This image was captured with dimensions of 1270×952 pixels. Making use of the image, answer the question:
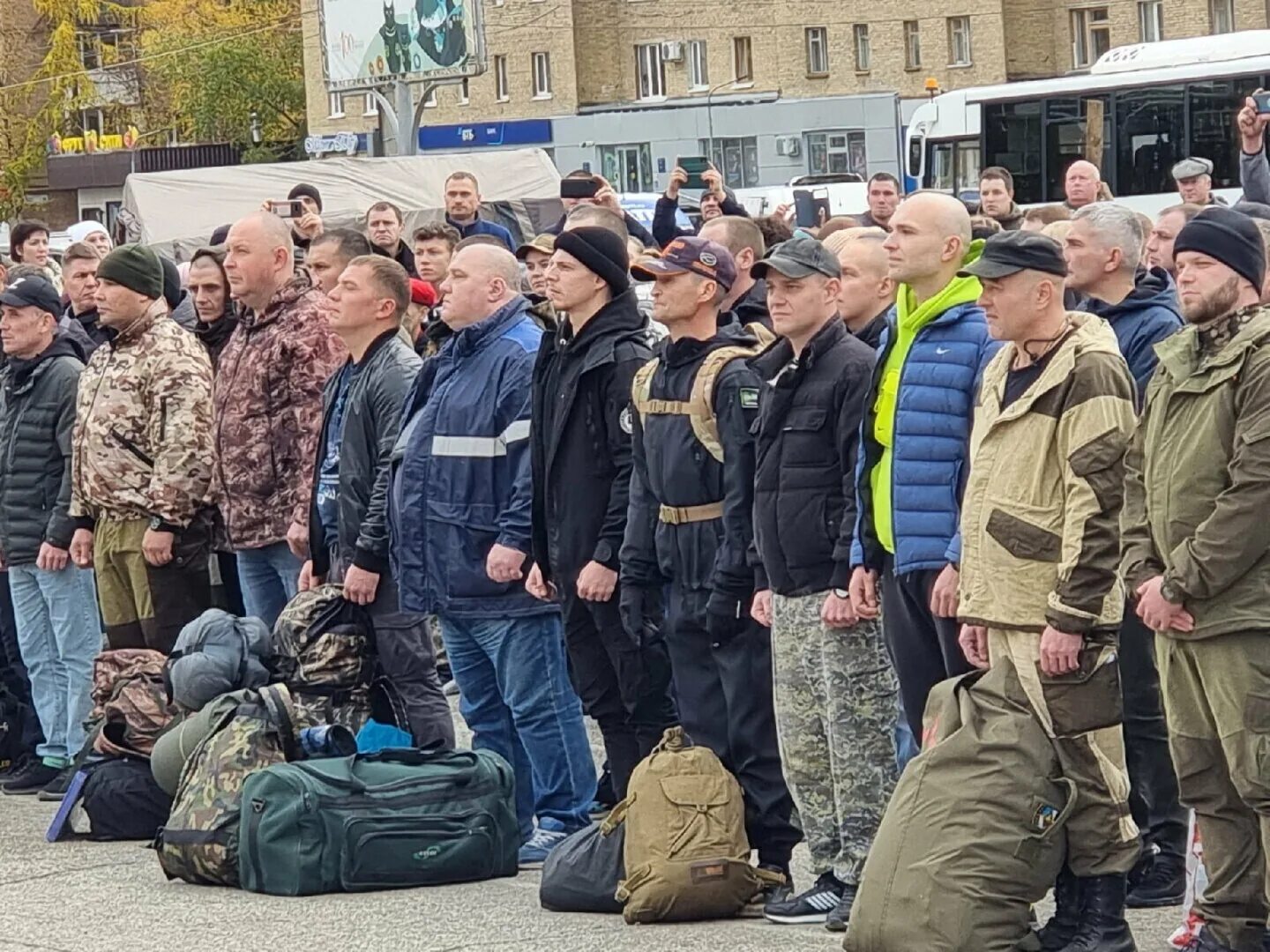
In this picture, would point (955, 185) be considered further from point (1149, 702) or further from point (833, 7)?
point (833, 7)

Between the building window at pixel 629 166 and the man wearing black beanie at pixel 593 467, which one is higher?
the building window at pixel 629 166

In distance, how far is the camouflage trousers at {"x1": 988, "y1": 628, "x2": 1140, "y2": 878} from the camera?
6464 mm

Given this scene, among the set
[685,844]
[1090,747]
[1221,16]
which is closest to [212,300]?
[685,844]

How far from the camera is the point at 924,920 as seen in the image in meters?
6.29

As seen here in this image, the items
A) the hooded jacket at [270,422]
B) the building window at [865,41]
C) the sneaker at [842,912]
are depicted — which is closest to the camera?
the sneaker at [842,912]

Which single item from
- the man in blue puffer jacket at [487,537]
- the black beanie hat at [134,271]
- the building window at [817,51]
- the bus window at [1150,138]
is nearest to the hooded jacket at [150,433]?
the black beanie hat at [134,271]

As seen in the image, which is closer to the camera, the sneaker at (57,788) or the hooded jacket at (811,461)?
the hooded jacket at (811,461)

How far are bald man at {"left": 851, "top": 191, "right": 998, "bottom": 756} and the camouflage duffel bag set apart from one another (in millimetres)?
2478

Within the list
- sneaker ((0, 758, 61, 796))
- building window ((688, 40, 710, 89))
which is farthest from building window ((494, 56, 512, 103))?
sneaker ((0, 758, 61, 796))

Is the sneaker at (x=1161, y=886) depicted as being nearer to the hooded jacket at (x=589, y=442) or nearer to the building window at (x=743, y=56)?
the hooded jacket at (x=589, y=442)

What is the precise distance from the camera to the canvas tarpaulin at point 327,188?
3058 centimetres

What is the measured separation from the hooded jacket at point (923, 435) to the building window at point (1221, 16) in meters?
56.2

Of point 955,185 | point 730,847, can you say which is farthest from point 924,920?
point 955,185

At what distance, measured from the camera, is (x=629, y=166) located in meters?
63.2
